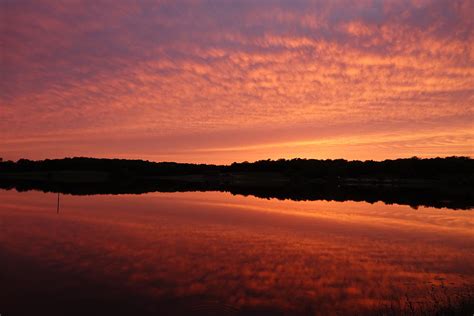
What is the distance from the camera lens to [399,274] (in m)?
19.2

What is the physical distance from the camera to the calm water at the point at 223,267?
1445cm

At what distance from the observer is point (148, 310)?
44.9 feet

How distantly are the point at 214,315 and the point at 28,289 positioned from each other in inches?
313

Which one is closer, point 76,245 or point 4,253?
point 4,253

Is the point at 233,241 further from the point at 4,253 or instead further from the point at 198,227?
the point at 4,253

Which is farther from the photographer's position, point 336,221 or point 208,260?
point 336,221

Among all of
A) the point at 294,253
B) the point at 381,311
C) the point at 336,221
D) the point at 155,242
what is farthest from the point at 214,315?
the point at 336,221

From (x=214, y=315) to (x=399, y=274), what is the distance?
1092 cm

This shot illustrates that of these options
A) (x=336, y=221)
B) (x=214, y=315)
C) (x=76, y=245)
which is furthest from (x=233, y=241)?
(x=336, y=221)

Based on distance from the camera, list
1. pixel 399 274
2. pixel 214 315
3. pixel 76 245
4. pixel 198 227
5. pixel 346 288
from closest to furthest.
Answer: pixel 214 315
pixel 346 288
pixel 399 274
pixel 76 245
pixel 198 227

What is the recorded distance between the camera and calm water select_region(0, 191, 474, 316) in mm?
14453

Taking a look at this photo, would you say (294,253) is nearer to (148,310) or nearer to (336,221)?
(148,310)

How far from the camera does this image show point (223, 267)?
63.3ft

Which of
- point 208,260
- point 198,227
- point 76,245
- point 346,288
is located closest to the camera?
point 346,288
